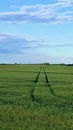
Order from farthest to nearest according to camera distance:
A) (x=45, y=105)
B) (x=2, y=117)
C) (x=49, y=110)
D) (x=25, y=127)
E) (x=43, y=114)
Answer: (x=45, y=105), (x=49, y=110), (x=43, y=114), (x=2, y=117), (x=25, y=127)

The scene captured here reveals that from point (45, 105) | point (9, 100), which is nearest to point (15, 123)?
point (45, 105)

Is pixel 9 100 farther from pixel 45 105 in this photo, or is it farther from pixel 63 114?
pixel 63 114

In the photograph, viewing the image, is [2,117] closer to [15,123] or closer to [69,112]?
[15,123]

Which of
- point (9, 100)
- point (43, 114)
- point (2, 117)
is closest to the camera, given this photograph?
point (2, 117)

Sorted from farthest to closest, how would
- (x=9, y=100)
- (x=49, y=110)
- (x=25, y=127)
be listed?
(x=9, y=100), (x=49, y=110), (x=25, y=127)

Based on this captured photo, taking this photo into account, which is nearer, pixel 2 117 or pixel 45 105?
pixel 2 117

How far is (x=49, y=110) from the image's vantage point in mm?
17703

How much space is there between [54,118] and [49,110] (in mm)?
2075

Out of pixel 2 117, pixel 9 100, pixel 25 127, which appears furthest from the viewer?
pixel 9 100

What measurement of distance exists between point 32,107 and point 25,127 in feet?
16.1

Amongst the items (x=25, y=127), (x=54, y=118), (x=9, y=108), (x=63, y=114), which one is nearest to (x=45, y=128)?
(x=25, y=127)

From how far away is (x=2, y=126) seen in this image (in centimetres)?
1362

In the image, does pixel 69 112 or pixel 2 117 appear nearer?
pixel 2 117

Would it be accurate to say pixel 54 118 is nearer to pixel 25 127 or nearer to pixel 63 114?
pixel 63 114
